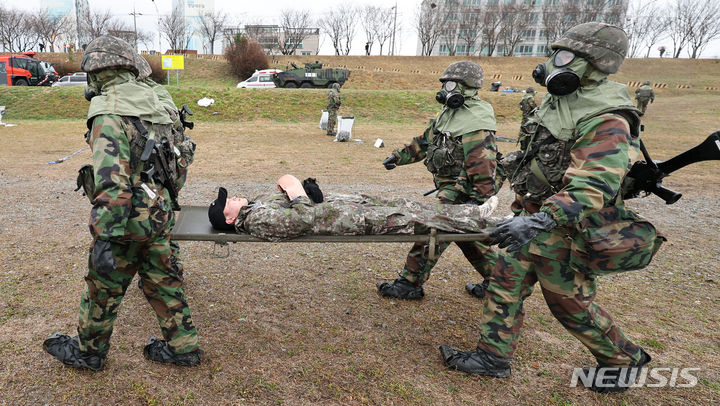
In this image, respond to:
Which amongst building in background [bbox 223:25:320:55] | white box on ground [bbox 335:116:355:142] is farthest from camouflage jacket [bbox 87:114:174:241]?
building in background [bbox 223:25:320:55]

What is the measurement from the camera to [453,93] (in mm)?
3590

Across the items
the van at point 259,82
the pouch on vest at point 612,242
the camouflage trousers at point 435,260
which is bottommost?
the camouflage trousers at point 435,260

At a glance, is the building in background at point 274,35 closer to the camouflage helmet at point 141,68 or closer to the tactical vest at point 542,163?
the camouflage helmet at point 141,68

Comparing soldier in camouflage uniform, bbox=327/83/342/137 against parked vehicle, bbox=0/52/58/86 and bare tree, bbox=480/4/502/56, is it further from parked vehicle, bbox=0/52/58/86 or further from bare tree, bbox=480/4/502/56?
bare tree, bbox=480/4/502/56

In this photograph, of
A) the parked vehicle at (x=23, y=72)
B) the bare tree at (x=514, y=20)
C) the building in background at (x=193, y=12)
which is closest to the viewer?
the parked vehicle at (x=23, y=72)

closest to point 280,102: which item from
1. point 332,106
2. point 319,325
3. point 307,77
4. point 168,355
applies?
point 307,77

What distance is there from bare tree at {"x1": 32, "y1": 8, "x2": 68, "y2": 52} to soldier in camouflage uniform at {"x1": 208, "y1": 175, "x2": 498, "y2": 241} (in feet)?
182

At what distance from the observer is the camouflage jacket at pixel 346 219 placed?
2.82 meters

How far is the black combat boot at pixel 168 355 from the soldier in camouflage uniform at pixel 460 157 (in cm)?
168

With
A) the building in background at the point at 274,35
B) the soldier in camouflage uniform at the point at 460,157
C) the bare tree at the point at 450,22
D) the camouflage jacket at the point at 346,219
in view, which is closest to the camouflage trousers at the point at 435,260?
the soldier in camouflage uniform at the point at 460,157

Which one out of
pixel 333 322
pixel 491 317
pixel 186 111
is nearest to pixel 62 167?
pixel 186 111

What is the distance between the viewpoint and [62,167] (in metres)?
8.74

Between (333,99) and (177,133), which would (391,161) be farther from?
(333,99)

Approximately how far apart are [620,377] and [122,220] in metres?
3.02
